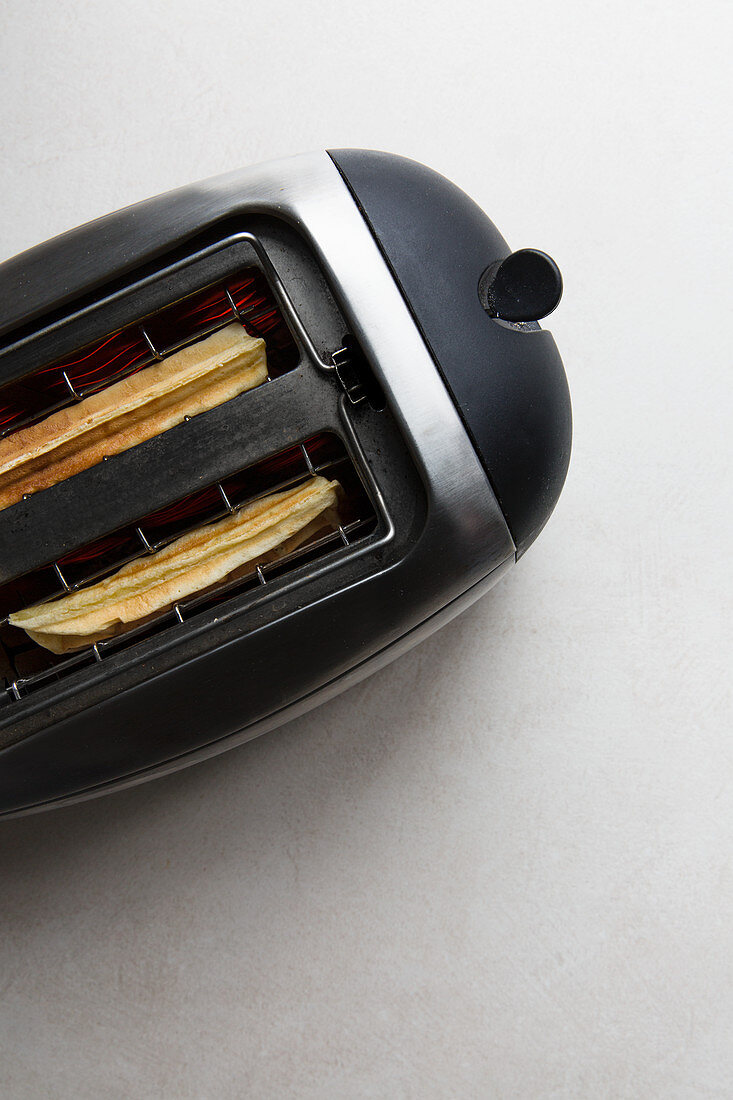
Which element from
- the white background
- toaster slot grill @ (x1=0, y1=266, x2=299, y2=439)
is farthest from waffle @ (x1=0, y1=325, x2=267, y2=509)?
the white background

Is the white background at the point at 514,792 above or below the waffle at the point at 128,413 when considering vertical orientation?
below

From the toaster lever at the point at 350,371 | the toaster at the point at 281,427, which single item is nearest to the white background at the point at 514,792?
the toaster at the point at 281,427

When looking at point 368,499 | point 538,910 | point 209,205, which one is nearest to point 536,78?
point 209,205

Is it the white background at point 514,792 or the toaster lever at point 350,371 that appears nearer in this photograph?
the toaster lever at point 350,371

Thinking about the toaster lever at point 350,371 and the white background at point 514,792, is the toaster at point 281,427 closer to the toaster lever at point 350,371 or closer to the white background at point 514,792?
the toaster lever at point 350,371

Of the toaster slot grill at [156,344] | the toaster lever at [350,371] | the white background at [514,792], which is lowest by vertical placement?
the white background at [514,792]

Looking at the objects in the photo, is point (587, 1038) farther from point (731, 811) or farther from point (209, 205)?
point (209, 205)

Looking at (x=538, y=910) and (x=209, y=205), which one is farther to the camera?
(x=538, y=910)

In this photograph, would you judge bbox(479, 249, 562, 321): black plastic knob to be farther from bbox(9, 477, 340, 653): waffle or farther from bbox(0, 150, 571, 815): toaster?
bbox(9, 477, 340, 653): waffle

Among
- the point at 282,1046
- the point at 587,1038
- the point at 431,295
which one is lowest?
the point at 587,1038
